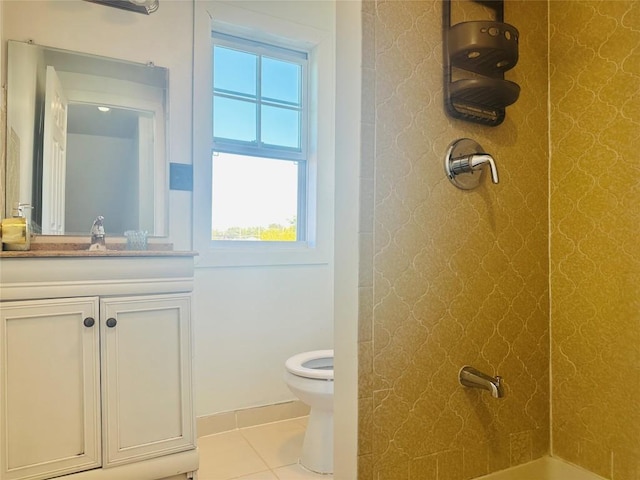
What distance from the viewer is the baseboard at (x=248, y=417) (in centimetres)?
194

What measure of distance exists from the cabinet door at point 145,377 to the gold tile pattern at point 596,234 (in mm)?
1249

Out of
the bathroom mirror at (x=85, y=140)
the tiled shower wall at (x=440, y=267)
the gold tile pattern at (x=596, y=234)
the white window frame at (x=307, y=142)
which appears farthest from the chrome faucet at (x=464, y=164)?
the bathroom mirror at (x=85, y=140)

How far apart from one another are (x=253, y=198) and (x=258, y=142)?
30 cm

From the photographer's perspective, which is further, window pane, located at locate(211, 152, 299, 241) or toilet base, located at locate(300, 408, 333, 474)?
window pane, located at locate(211, 152, 299, 241)

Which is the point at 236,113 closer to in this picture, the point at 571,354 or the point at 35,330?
the point at 35,330

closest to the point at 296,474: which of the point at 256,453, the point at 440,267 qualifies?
the point at 256,453

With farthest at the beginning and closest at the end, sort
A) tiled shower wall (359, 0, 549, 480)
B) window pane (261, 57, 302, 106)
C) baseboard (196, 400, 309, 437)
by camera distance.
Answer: window pane (261, 57, 302, 106) < baseboard (196, 400, 309, 437) < tiled shower wall (359, 0, 549, 480)

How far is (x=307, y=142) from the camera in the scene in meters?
2.30

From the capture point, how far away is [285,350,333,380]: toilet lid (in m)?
1.54

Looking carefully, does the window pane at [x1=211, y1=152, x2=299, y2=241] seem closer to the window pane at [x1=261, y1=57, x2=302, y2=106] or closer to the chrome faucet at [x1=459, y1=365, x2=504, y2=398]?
the window pane at [x1=261, y1=57, x2=302, y2=106]

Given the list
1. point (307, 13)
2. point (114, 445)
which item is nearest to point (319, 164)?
point (307, 13)

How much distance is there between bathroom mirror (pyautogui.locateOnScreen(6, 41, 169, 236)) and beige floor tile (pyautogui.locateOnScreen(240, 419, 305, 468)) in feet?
3.46

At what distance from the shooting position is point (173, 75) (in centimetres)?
191

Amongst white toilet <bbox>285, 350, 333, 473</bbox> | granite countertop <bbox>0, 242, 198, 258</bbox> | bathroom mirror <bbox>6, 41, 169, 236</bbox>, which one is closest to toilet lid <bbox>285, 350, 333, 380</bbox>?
white toilet <bbox>285, 350, 333, 473</bbox>
